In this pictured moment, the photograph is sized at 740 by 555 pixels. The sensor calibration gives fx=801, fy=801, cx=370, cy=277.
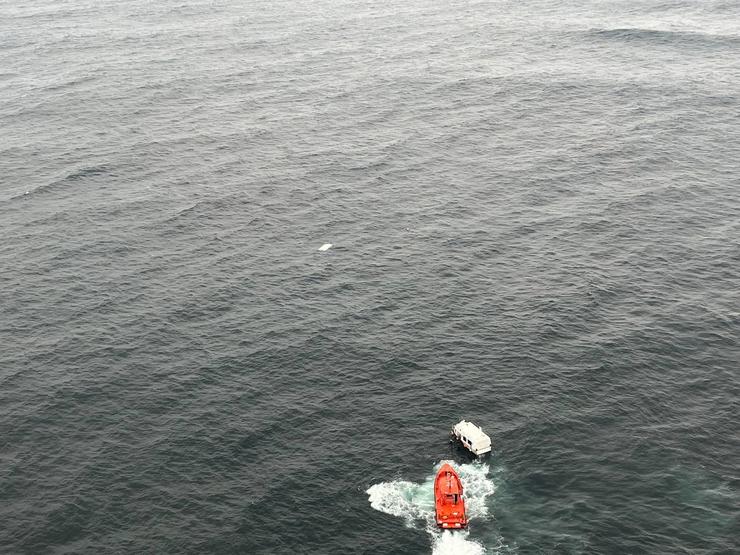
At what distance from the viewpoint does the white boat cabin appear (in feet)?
406

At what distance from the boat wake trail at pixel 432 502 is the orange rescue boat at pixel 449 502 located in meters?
1.68

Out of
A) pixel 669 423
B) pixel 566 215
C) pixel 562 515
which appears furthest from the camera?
pixel 566 215

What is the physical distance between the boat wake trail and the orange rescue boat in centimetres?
168

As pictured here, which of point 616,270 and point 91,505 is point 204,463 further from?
point 616,270

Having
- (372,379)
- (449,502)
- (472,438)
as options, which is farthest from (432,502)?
(372,379)

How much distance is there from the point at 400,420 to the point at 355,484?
1600cm

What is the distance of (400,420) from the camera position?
13425 cm

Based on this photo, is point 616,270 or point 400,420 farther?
point 616,270

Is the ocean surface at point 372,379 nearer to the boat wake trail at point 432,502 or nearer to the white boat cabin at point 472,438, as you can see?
the boat wake trail at point 432,502

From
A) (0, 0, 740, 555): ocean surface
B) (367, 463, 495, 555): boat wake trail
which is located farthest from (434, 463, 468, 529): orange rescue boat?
(0, 0, 740, 555): ocean surface

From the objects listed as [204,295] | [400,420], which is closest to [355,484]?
[400,420]

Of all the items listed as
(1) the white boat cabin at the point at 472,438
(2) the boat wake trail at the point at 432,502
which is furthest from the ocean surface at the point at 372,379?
(1) the white boat cabin at the point at 472,438

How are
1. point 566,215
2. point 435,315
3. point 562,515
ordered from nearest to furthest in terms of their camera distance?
point 562,515 < point 435,315 < point 566,215

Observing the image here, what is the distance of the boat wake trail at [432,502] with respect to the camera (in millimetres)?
111688
